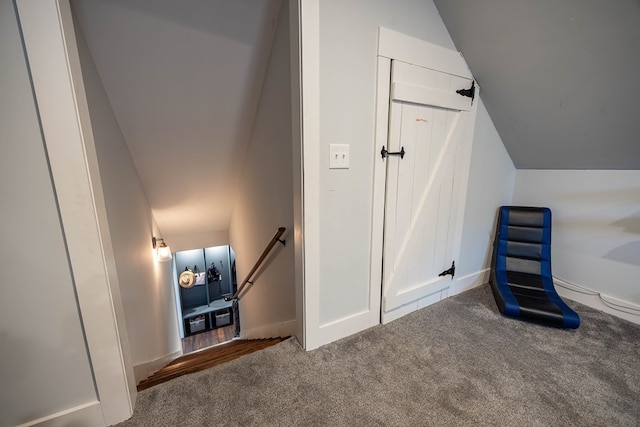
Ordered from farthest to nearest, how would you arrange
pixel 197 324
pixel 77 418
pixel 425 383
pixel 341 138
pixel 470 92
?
pixel 197 324 < pixel 470 92 < pixel 341 138 < pixel 425 383 < pixel 77 418

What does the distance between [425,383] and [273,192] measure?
1.50m

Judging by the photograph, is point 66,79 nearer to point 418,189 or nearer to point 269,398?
point 269,398

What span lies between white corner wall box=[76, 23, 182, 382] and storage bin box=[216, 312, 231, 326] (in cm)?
475

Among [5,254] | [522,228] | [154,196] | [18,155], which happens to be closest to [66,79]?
[18,155]

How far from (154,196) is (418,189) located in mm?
2628

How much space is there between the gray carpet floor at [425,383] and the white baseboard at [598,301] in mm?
113

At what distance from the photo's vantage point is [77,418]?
96cm

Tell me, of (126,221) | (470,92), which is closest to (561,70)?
(470,92)

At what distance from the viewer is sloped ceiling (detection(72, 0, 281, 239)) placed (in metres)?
1.25

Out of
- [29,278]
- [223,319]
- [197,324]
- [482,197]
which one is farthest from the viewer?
[223,319]

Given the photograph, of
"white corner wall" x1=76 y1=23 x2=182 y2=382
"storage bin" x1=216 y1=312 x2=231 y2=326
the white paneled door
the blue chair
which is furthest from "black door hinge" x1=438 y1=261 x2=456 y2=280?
"storage bin" x1=216 y1=312 x2=231 y2=326

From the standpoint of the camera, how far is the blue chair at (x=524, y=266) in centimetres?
170

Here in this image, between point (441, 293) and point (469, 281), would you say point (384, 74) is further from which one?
point (469, 281)

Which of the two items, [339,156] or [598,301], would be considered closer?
[339,156]
